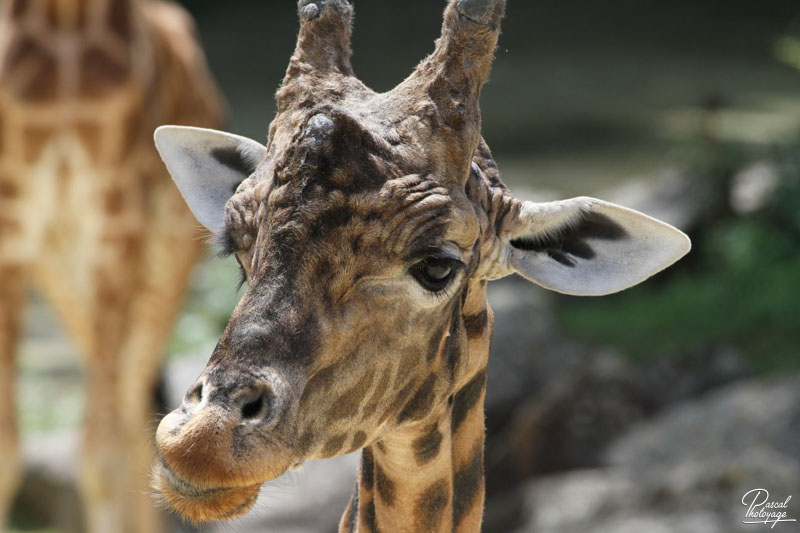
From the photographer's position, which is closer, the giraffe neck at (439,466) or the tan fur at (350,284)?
the tan fur at (350,284)

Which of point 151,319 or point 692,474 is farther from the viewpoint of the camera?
point 151,319

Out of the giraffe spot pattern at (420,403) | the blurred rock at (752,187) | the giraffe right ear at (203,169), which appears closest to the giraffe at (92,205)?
the giraffe right ear at (203,169)

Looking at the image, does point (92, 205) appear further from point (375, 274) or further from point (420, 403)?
point (375, 274)

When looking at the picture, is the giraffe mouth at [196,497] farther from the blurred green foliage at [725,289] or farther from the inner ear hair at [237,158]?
the blurred green foliage at [725,289]

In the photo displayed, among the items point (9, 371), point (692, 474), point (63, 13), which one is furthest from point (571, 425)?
point (63, 13)

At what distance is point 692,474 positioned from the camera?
6648 mm

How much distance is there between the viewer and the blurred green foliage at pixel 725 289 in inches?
353

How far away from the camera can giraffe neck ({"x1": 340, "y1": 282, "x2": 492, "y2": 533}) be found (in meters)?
3.09

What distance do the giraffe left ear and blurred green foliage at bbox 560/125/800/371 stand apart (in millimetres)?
5710

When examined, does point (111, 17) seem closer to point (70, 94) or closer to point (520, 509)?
point (70, 94)

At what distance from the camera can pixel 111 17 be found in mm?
7414

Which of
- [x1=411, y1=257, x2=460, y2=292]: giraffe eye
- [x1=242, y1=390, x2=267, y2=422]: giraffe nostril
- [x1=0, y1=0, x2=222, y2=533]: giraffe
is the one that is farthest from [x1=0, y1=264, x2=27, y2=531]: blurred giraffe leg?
[x1=242, y1=390, x2=267, y2=422]: giraffe nostril

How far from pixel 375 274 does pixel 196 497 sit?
2.16 feet

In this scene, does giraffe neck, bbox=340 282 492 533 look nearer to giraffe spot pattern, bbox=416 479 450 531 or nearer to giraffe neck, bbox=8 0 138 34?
giraffe spot pattern, bbox=416 479 450 531
